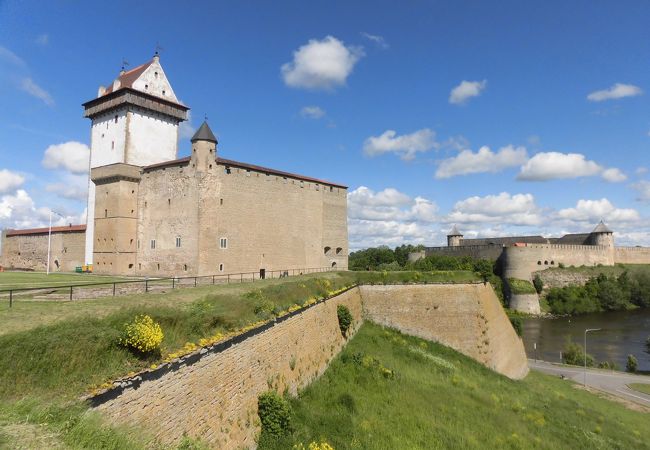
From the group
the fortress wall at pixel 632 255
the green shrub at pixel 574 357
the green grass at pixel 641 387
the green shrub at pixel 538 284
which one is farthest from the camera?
the fortress wall at pixel 632 255

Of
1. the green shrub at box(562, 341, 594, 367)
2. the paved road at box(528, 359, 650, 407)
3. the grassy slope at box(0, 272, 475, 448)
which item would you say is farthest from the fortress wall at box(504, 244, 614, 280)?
the grassy slope at box(0, 272, 475, 448)

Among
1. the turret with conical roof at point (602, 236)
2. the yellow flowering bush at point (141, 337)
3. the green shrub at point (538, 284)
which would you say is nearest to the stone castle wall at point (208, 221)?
the yellow flowering bush at point (141, 337)

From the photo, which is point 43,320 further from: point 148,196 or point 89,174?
point 89,174

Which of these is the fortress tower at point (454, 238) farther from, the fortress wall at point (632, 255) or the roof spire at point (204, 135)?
the roof spire at point (204, 135)

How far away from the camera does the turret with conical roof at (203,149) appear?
26547 mm

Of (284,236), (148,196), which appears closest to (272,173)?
(284,236)

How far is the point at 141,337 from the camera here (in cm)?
695

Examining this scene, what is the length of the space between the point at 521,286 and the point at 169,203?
51541 millimetres

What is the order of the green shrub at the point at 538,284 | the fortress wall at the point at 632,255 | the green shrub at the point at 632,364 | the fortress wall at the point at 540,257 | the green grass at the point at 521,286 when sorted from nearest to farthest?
1. the green shrub at the point at 632,364
2. the green grass at the point at 521,286
3. the green shrub at the point at 538,284
4. the fortress wall at the point at 540,257
5. the fortress wall at the point at 632,255

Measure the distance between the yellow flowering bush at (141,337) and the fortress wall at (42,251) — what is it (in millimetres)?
30127

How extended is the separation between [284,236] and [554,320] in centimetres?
4334

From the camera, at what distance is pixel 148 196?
2925cm

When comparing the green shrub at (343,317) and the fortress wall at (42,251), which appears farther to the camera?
the fortress wall at (42,251)

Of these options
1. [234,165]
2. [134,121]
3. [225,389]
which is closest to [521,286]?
[234,165]
